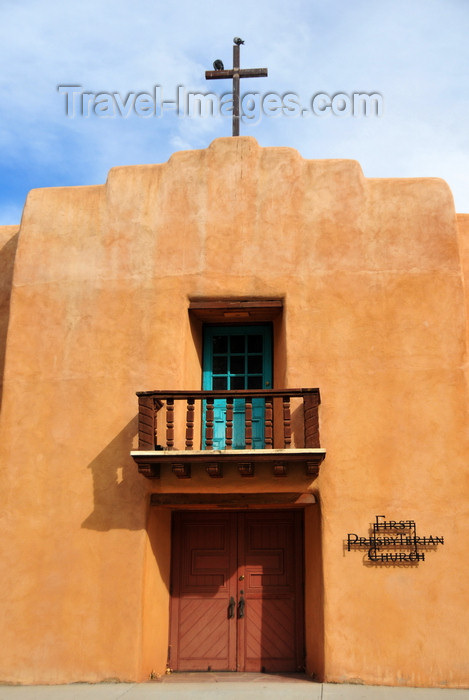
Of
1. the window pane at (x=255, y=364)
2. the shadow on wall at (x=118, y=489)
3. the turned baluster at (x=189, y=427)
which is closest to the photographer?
the turned baluster at (x=189, y=427)

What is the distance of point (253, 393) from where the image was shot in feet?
34.2

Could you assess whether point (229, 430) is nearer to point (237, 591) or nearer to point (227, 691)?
point (237, 591)

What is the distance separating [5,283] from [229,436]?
5216mm

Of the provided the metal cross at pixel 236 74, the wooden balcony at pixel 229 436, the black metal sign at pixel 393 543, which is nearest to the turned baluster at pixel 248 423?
the wooden balcony at pixel 229 436

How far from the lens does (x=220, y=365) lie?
1216 cm

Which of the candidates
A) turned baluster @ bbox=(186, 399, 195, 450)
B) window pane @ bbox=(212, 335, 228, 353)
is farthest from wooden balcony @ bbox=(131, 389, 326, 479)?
window pane @ bbox=(212, 335, 228, 353)

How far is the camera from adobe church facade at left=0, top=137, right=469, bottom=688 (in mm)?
10258

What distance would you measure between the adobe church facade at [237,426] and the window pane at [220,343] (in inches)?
1.3

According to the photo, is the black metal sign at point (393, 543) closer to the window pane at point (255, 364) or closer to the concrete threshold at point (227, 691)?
the concrete threshold at point (227, 691)

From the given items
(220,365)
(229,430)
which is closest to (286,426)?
(229,430)

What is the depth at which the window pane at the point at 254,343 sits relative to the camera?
1219 cm

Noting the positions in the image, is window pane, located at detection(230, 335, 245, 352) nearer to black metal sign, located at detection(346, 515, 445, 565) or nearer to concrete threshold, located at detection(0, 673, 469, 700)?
black metal sign, located at detection(346, 515, 445, 565)

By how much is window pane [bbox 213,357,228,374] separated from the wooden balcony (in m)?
1.13

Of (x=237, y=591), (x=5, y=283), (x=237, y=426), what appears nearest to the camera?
(x=237, y=591)
